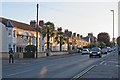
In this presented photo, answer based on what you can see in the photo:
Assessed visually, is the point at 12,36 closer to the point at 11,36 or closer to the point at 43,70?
the point at 11,36

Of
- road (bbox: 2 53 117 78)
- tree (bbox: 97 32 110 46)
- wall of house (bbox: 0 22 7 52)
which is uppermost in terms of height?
tree (bbox: 97 32 110 46)

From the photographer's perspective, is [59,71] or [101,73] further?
[59,71]

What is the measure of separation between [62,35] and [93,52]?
95.5 feet

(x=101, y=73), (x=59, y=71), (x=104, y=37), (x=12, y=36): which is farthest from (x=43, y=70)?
(x=104, y=37)

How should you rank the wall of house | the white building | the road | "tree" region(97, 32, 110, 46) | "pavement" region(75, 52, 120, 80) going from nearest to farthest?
"pavement" region(75, 52, 120, 80), the road, the wall of house, the white building, "tree" region(97, 32, 110, 46)

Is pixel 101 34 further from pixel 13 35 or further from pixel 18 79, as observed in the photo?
pixel 18 79

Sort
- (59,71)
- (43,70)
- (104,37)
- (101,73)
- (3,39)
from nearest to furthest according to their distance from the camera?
1. (101,73)
2. (59,71)
3. (43,70)
4. (3,39)
5. (104,37)

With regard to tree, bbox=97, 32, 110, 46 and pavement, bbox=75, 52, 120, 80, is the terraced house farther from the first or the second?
tree, bbox=97, 32, 110, 46

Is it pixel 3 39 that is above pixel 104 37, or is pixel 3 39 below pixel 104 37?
below

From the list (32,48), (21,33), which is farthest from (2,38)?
(32,48)

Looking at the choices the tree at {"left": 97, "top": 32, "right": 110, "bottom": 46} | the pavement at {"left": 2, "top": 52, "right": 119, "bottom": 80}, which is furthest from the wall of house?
the tree at {"left": 97, "top": 32, "right": 110, "bottom": 46}

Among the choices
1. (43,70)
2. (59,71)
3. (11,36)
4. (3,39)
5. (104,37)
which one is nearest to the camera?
(59,71)

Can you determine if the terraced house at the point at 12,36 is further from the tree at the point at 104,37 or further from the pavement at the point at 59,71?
the tree at the point at 104,37

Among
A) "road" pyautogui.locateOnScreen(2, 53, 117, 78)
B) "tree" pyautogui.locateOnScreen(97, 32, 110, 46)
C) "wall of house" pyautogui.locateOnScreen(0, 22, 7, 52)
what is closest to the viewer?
"road" pyautogui.locateOnScreen(2, 53, 117, 78)
